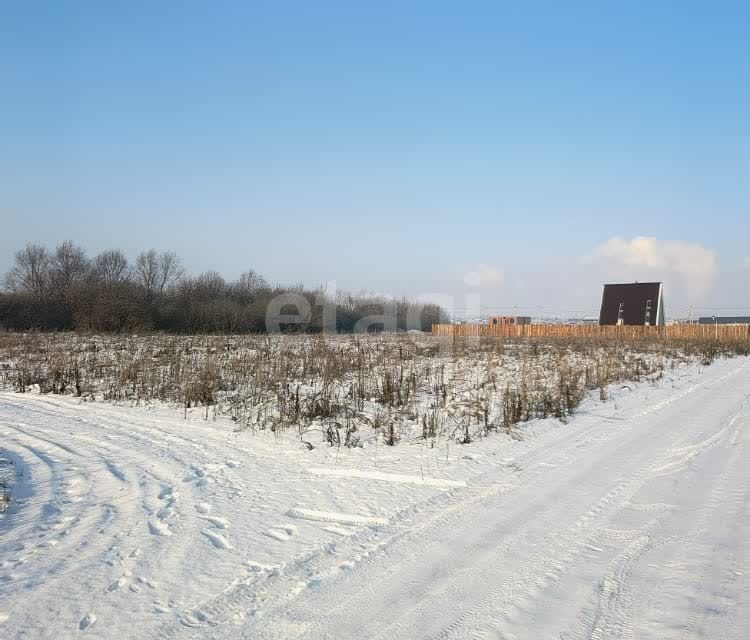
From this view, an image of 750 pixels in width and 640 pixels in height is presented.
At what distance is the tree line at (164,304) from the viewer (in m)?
32.4

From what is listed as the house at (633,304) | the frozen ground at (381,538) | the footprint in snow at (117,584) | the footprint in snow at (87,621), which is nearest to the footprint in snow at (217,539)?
the frozen ground at (381,538)

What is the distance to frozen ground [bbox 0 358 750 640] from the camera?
287 centimetres

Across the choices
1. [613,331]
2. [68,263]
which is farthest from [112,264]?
[613,331]

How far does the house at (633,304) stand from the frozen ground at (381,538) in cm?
5025

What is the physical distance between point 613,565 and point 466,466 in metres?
2.61

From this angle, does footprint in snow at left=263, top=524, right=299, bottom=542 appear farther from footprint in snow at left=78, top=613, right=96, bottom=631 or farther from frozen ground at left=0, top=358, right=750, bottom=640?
footprint in snow at left=78, top=613, right=96, bottom=631

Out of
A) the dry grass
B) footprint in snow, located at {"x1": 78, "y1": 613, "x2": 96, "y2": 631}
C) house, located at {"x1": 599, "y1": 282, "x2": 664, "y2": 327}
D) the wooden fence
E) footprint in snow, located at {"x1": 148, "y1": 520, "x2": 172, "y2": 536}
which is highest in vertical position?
house, located at {"x1": 599, "y1": 282, "x2": 664, "y2": 327}

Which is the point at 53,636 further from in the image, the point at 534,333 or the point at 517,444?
the point at 534,333

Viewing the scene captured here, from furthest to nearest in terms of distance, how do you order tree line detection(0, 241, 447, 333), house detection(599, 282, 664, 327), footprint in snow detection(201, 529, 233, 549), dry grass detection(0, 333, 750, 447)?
house detection(599, 282, 664, 327) → tree line detection(0, 241, 447, 333) → dry grass detection(0, 333, 750, 447) → footprint in snow detection(201, 529, 233, 549)

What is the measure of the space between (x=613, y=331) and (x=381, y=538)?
40831mm

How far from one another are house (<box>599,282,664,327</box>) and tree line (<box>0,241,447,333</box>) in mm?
17896

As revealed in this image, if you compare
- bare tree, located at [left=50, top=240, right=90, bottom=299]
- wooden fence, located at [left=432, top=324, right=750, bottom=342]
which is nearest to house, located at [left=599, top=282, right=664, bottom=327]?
wooden fence, located at [left=432, top=324, right=750, bottom=342]

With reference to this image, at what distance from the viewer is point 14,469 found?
6.05 meters

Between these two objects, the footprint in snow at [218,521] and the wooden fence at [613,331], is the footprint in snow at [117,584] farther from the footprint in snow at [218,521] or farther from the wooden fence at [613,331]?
the wooden fence at [613,331]
